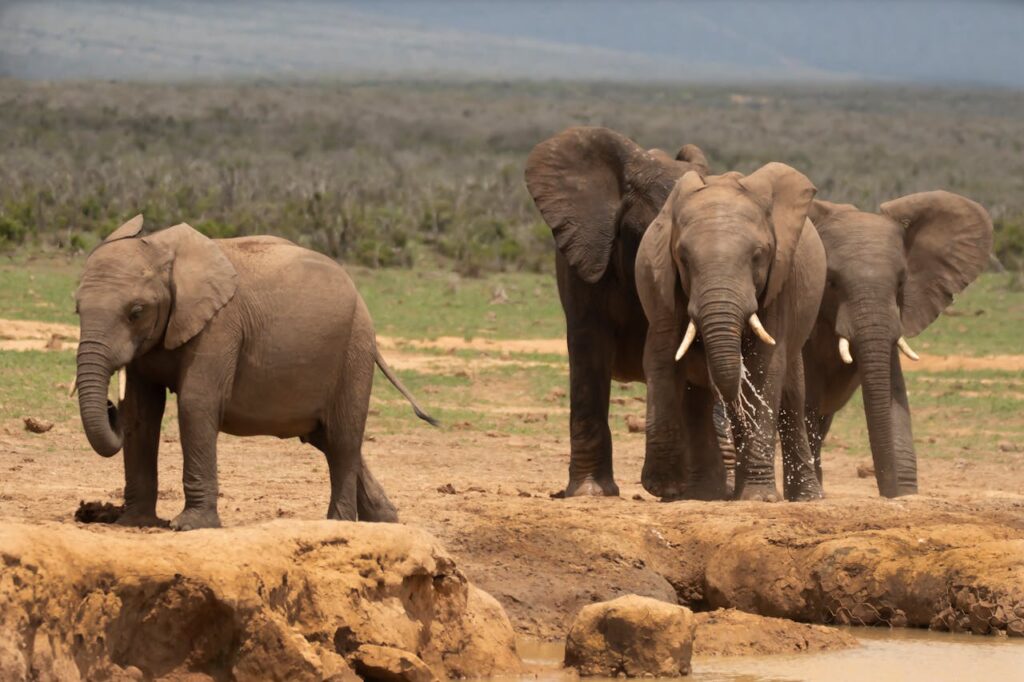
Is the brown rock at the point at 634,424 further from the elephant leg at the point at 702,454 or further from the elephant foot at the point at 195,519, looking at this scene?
the elephant foot at the point at 195,519

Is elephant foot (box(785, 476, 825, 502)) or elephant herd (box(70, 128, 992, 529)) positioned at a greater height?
elephant herd (box(70, 128, 992, 529))

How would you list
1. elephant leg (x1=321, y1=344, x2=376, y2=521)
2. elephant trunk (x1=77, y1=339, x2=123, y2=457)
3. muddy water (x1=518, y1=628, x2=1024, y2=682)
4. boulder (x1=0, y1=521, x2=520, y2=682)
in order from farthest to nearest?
elephant leg (x1=321, y1=344, x2=376, y2=521)
elephant trunk (x1=77, y1=339, x2=123, y2=457)
muddy water (x1=518, y1=628, x2=1024, y2=682)
boulder (x1=0, y1=521, x2=520, y2=682)

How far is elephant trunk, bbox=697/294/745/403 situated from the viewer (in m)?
9.88

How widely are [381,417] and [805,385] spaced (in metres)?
4.53

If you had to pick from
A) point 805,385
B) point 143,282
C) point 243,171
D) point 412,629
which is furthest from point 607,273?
point 243,171

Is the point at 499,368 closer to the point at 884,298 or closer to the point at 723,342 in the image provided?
the point at 884,298

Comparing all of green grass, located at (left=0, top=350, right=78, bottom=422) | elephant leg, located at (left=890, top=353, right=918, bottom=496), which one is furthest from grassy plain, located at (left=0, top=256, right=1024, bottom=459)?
elephant leg, located at (left=890, top=353, right=918, bottom=496)

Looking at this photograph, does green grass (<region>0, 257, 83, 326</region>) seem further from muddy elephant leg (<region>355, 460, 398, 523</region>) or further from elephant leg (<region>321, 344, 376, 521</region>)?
elephant leg (<region>321, 344, 376, 521</region>)

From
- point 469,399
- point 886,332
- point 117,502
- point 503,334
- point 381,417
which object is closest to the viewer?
point 117,502

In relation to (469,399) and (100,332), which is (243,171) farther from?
(100,332)

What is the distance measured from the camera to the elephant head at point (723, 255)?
9.91m

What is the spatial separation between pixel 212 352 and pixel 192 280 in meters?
0.33

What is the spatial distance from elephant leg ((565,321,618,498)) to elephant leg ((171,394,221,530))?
3.21 metres

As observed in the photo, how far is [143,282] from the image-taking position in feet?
29.2
